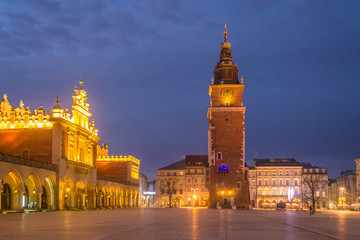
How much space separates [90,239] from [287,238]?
24.0 ft

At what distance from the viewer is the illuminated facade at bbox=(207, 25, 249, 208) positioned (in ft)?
277

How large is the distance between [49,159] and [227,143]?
38.3 metres

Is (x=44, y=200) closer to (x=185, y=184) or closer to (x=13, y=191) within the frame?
(x=13, y=191)

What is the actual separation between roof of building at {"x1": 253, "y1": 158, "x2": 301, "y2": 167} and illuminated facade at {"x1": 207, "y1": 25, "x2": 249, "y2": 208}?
4717 centimetres

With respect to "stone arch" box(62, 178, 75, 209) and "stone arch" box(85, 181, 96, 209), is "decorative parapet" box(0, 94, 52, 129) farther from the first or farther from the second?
"stone arch" box(85, 181, 96, 209)

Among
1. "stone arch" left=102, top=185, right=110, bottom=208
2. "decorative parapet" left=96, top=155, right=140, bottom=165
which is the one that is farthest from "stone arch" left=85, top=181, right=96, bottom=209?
"decorative parapet" left=96, top=155, right=140, bottom=165

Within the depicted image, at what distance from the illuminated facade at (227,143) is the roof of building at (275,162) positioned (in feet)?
155

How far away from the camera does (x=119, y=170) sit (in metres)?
99.0

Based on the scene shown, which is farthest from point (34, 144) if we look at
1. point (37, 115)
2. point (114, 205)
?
point (114, 205)

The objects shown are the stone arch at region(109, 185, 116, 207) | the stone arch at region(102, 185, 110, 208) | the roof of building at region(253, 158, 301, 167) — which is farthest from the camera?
the roof of building at region(253, 158, 301, 167)

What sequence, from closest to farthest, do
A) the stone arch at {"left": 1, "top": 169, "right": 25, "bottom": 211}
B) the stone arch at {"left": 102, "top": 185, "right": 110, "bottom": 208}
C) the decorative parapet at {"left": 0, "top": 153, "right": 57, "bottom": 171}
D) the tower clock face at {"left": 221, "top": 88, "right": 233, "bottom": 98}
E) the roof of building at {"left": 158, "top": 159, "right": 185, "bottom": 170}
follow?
the decorative parapet at {"left": 0, "top": 153, "right": 57, "bottom": 171}, the stone arch at {"left": 1, "top": 169, "right": 25, "bottom": 211}, the stone arch at {"left": 102, "top": 185, "right": 110, "bottom": 208}, the tower clock face at {"left": 221, "top": 88, "right": 233, "bottom": 98}, the roof of building at {"left": 158, "top": 159, "right": 185, "bottom": 170}

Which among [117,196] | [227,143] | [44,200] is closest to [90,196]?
[117,196]

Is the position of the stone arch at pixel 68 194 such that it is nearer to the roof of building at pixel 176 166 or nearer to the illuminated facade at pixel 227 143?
the illuminated facade at pixel 227 143

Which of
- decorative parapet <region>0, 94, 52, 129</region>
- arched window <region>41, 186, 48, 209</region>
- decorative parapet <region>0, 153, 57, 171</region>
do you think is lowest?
arched window <region>41, 186, 48, 209</region>
